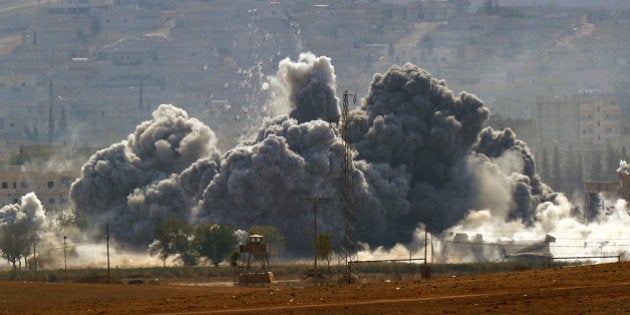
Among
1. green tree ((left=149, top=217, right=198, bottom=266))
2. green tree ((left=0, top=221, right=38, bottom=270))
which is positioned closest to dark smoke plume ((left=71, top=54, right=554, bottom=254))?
green tree ((left=149, top=217, right=198, bottom=266))

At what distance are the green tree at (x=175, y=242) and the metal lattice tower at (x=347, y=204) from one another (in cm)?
672

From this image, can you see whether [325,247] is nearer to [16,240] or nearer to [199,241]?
[199,241]

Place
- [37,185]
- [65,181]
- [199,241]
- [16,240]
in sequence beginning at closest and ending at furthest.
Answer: [199,241] < [16,240] < [65,181] < [37,185]

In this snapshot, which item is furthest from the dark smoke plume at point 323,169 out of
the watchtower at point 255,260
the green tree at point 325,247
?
the watchtower at point 255,260

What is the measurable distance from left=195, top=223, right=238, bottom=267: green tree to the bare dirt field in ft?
140

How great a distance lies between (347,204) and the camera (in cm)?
8119

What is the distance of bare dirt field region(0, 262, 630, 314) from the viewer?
47.5 metres

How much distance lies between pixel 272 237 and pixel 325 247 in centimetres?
648

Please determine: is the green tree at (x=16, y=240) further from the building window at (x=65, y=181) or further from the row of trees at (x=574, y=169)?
the row of trees at (x=574, y=169)

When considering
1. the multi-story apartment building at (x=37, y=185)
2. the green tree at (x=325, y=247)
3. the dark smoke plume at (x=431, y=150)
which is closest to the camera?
the green tree at (x=325, y=247)

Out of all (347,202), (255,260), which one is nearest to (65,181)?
(255,260)

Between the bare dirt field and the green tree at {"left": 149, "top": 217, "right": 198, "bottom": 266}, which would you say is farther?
the green tree at {"left": 149, "top": 217, "right": 198, "bottom": 266}

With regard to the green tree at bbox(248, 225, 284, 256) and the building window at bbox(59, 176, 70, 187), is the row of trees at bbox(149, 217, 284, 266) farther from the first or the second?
the building window at bbox(59, 176, 70, 187)

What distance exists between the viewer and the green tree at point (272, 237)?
334 feet
